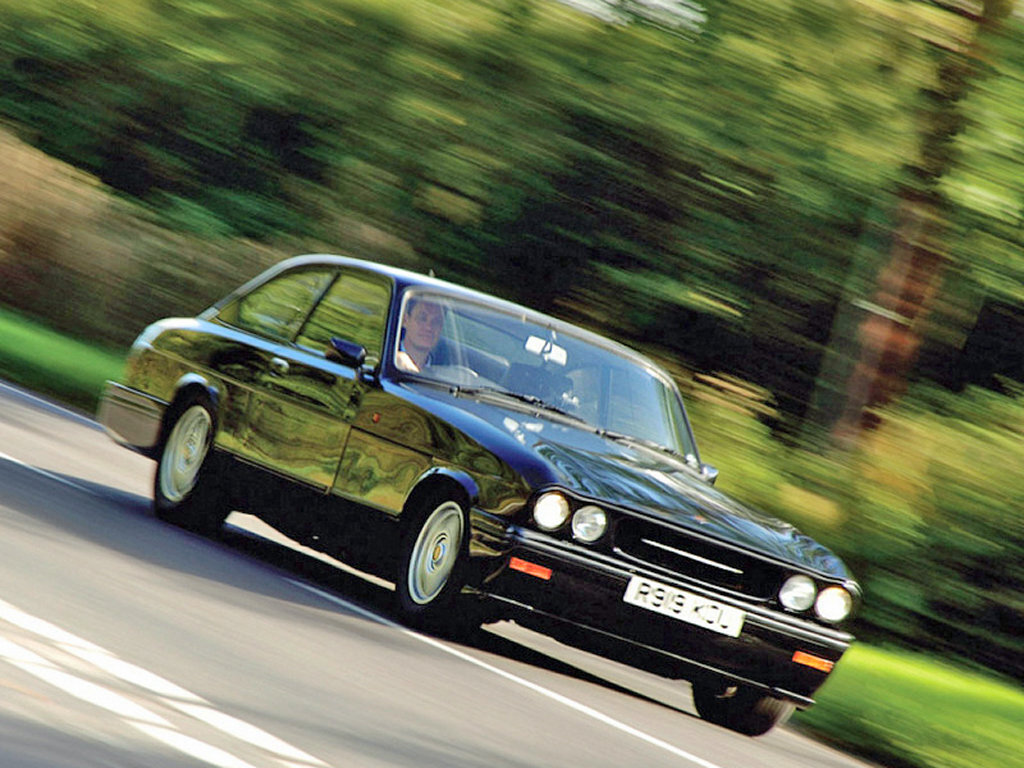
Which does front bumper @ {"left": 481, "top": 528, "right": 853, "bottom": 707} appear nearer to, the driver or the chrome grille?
the chrome grille

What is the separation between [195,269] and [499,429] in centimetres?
1572

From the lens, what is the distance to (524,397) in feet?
29.4

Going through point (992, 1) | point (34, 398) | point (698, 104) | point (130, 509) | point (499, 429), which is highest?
point (992, 1)

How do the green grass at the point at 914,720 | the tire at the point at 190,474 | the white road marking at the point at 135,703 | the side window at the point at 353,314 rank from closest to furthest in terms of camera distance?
the white road marking at the point at 135,703, the green grass at the point at 914,720, the side window at the point at 353,314, the tire at the point at 190,474

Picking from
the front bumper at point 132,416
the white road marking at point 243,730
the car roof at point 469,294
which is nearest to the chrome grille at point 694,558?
the car roof at point 469,294

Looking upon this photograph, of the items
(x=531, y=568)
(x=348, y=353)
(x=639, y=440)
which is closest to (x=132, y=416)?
(x=348, y=353)

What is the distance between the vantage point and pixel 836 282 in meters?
23.2

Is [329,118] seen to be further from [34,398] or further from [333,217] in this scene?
[34,398]

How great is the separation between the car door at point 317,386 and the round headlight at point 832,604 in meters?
2.31

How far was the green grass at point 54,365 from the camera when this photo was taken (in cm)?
1750

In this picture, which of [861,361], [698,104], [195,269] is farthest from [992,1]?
[195,269]

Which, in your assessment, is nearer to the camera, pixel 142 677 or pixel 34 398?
pixel 142 677

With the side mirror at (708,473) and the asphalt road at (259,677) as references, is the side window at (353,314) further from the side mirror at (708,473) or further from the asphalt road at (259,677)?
the side mirror at (708,473)

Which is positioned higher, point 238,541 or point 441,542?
point 441,542
